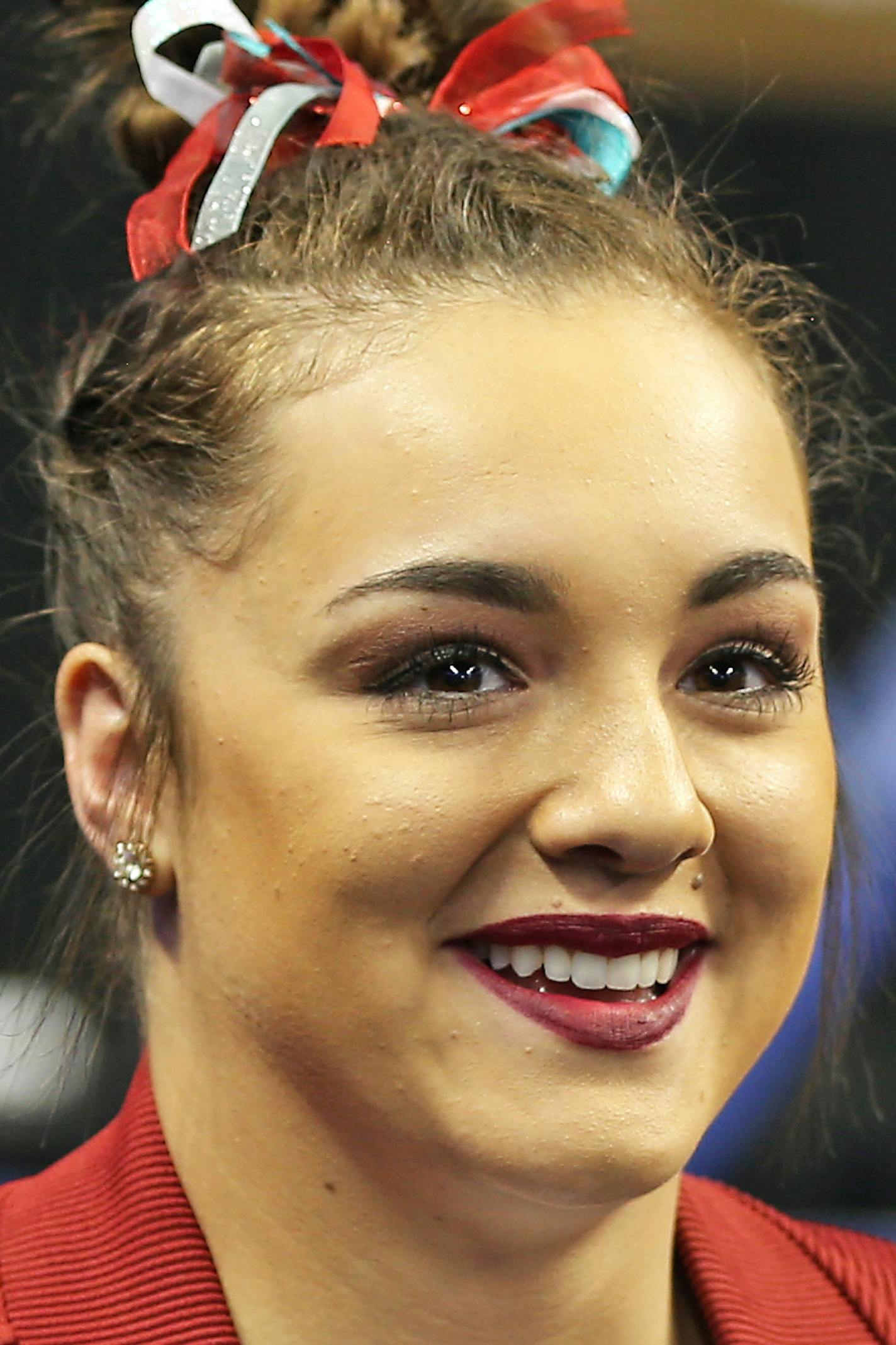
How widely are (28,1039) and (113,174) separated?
0.74 meters

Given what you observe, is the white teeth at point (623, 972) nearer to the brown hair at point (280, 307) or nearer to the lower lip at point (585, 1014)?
the lower lip at point (585, 1014)

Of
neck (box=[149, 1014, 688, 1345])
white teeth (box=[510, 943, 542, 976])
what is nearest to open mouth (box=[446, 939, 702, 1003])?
white teeth (box=[510, 943, 542, 976])

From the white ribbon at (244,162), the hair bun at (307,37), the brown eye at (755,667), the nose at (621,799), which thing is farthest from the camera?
the hair bun at (307,37)

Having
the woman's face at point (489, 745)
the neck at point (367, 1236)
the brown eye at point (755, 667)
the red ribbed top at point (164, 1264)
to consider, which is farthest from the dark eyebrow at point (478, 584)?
the red ribbed top at point (164, 1264)

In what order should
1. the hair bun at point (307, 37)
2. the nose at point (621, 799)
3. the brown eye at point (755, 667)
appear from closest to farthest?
the nose at point (621, 799) < the brown eye at point (755, 667) < the hair bun at point (307, 37)

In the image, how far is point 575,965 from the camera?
0.97m

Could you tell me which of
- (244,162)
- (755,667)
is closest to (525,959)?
(755,667)

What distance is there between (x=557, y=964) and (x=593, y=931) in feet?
0.09

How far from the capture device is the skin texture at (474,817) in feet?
3.10

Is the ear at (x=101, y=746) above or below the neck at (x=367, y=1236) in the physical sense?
above

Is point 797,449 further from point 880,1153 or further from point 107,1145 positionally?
point 880,1153

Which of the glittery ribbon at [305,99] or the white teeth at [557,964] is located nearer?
the white teeth at [557,964]

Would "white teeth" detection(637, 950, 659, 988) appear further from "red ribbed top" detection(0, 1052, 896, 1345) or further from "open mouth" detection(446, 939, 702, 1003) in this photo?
"red ribbed top" detection(0, 1052, 896, 1345)

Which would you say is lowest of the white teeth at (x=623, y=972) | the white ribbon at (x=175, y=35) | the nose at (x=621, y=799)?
the white teeth at (x=623, y=972)
